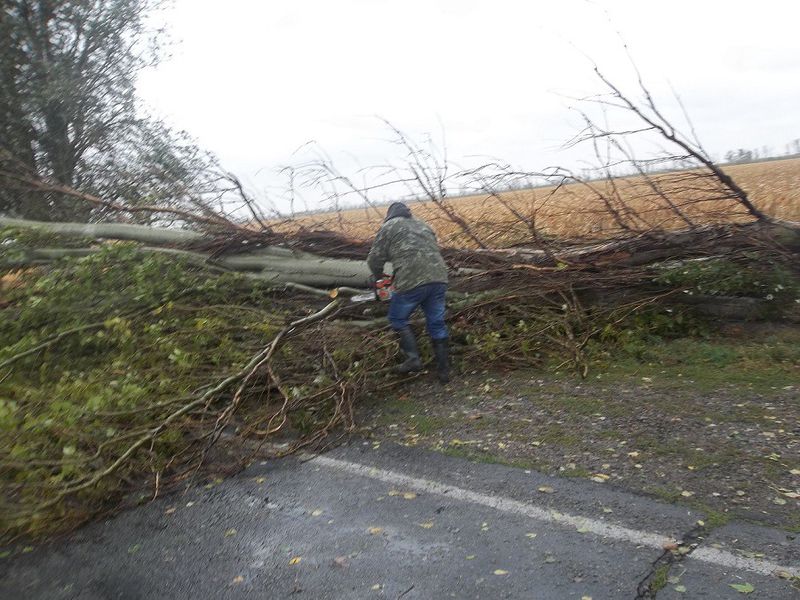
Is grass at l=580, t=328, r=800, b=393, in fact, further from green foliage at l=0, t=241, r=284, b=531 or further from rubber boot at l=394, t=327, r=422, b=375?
green foliage at l=0, t=241, r=284, b=531

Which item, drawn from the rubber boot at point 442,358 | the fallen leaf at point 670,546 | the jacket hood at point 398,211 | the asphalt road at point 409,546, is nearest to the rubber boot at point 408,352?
the rubber boot at point 442,358

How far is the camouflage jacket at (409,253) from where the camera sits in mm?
6785

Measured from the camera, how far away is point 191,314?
25.8 feet

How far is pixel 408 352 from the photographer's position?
696 centimetres

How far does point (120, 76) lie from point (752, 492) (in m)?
12.9

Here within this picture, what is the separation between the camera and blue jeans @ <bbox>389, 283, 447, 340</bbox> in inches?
272

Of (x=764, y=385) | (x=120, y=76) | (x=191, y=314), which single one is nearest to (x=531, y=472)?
(x=764, y=385)

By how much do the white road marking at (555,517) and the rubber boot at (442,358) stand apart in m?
1.82

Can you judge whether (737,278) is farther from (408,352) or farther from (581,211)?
(408,352)

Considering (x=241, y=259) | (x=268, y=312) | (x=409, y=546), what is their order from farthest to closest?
(x=241, y=259) < (x=268, y=312) < (x=409, y=546)

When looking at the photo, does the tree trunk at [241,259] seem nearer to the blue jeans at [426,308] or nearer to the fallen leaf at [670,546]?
the blue jeans at [426,308]

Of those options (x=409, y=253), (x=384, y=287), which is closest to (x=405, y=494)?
(x=409, y=253)

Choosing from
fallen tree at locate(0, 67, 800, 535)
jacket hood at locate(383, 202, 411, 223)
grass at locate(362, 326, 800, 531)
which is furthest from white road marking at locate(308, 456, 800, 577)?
jacket hood at locate(383, 202, 411, 223)

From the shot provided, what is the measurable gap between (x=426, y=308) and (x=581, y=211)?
271 cm
